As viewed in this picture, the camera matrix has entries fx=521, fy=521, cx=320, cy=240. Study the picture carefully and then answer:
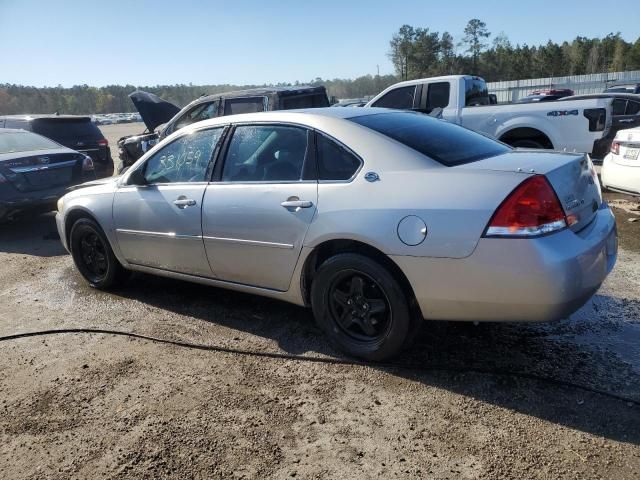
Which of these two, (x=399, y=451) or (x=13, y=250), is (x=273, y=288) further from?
(x=13, y=250)

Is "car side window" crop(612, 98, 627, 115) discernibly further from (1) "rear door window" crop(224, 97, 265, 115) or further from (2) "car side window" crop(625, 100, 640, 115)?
(1) "rear door window" crop(224, 97, 265, 115)

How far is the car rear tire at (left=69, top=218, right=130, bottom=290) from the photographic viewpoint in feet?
16.0

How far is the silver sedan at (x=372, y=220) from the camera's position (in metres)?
2.75

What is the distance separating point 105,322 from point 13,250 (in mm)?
3587

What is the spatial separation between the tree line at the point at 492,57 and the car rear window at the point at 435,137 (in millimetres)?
72134

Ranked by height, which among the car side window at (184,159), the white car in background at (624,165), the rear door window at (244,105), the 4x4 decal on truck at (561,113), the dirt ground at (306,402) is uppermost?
the rear door window at (244,105)

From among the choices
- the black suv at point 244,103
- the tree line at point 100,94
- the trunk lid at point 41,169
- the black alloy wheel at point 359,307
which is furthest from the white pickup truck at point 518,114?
the tree line at point 100,94

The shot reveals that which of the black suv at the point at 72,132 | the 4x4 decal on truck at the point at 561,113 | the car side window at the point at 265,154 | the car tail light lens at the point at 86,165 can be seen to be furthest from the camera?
the black suv at the point at 72,132

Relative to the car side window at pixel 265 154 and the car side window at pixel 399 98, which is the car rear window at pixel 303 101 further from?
the car side window at pixel 265 154

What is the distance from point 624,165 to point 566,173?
407cm

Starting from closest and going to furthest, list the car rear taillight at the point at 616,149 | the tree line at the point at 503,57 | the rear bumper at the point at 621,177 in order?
the rear bumper at the point at 621,177
the car rear taillight at the point at 616,149
the tree line at the point at 503,57

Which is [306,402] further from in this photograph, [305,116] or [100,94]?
[100,94]

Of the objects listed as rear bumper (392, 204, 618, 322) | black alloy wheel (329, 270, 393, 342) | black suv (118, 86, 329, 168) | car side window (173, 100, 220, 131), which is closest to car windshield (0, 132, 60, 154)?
black suv (118, 86, 329, 168)

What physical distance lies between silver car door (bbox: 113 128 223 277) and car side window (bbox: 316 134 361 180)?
3.40 ft
